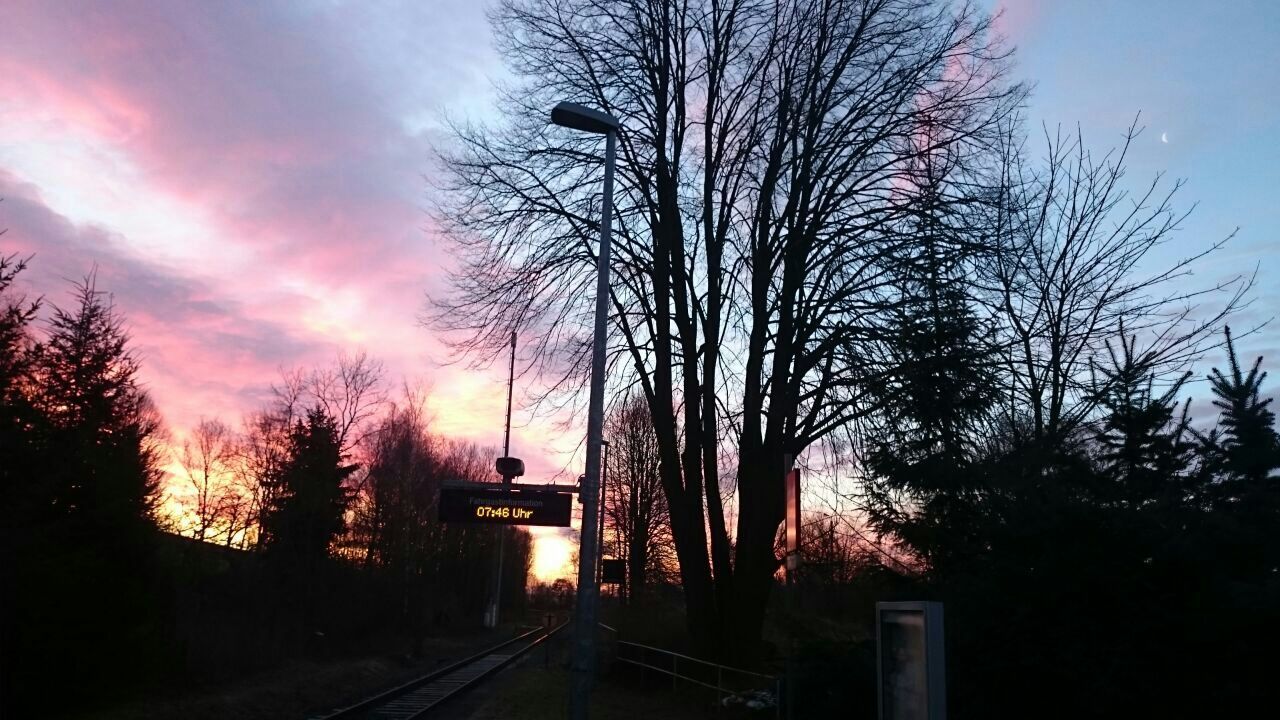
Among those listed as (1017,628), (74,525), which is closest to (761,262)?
(1017,628)

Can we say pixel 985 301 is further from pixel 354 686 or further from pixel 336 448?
pixel 336 448

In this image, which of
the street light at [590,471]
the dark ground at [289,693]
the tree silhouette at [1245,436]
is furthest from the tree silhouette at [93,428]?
the tree silhouette at [1245,436]

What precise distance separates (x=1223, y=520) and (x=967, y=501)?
144 inches

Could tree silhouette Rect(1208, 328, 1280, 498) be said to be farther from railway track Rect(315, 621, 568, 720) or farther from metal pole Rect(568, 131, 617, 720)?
railway track Rect(315, 621, 568, 720)

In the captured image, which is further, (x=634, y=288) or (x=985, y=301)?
(x=634, y=288)

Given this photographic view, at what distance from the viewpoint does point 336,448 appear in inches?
1416

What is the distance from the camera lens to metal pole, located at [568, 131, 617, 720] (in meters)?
10.5

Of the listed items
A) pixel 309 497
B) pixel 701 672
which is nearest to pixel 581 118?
pixel 701 672

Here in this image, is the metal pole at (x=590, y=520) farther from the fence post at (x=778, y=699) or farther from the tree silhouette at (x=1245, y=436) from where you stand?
the tree silhouette at (x=1245, y=436)

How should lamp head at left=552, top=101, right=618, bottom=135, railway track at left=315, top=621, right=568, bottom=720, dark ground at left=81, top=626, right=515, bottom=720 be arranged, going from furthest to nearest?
railway track at left=315, top=621, right=568, bottom=720, dark ground at left=81, top=626, right=515, bottom=720, lamp head at left=552, top=101, right=618, bottom=135

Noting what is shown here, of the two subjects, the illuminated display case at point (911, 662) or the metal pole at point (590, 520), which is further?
the metal pole at point (590, 520)

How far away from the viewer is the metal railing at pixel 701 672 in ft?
51.5

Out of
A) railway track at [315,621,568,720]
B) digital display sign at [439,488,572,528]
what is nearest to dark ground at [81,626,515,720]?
railway track at [315,621,568,720]

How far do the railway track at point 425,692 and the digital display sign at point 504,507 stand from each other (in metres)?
4.63
